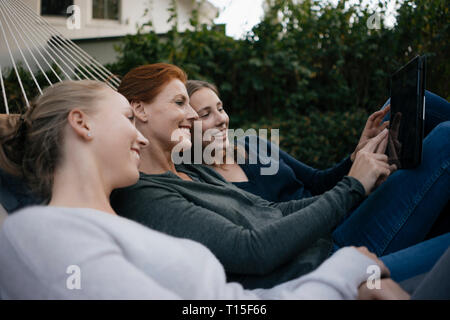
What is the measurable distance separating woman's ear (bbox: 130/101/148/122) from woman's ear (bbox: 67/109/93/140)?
440 mm

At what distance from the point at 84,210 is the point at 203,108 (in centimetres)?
115

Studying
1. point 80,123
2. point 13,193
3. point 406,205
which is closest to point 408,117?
point 406,205

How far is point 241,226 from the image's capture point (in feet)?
4.05

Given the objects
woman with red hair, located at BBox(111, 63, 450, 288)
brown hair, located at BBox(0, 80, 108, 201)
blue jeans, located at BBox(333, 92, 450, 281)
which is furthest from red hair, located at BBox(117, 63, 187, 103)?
blue jeans, located at BBox(333, 92, 450, 281)

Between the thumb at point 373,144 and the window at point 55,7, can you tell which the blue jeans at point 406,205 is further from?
the window at point 55,7

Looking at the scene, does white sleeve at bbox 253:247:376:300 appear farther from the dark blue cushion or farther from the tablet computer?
the dark blue cushion

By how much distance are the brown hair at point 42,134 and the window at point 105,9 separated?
6.85 m

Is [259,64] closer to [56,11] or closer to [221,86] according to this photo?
[221,86]

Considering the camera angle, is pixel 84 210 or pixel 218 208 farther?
pixel 218 208

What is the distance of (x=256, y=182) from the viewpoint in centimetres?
205

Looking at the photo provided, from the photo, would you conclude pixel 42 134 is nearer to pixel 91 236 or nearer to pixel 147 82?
pixel 91 236

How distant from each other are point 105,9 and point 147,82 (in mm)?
6722

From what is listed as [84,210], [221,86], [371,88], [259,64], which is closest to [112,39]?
Answer: [221,86]

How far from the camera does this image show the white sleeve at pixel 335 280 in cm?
88
